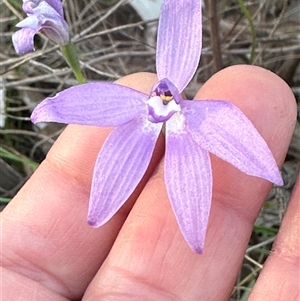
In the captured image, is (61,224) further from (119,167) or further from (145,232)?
(119,167)

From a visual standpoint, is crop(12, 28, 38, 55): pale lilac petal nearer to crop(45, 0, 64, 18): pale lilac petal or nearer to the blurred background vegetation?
crop(45, 0, 64, 18): pale lilac petal

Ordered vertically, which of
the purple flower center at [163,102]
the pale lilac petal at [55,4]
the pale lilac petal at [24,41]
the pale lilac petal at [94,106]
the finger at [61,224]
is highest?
the pale lilac petal at [55,4]

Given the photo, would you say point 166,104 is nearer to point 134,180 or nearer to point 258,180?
point 134,180

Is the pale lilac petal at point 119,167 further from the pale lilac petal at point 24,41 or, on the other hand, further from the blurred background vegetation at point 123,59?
the blurred background vegetation at point 123,59

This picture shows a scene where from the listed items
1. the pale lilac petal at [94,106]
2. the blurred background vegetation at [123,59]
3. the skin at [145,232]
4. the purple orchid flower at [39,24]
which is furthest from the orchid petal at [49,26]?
the blurred background vegetation at [123,59]

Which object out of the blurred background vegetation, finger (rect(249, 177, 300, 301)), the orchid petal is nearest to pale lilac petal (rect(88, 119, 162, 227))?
the orchid petal

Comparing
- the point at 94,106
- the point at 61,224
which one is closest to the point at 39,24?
the point at 94,106

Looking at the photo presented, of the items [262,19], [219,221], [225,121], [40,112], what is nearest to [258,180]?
[219,221]
